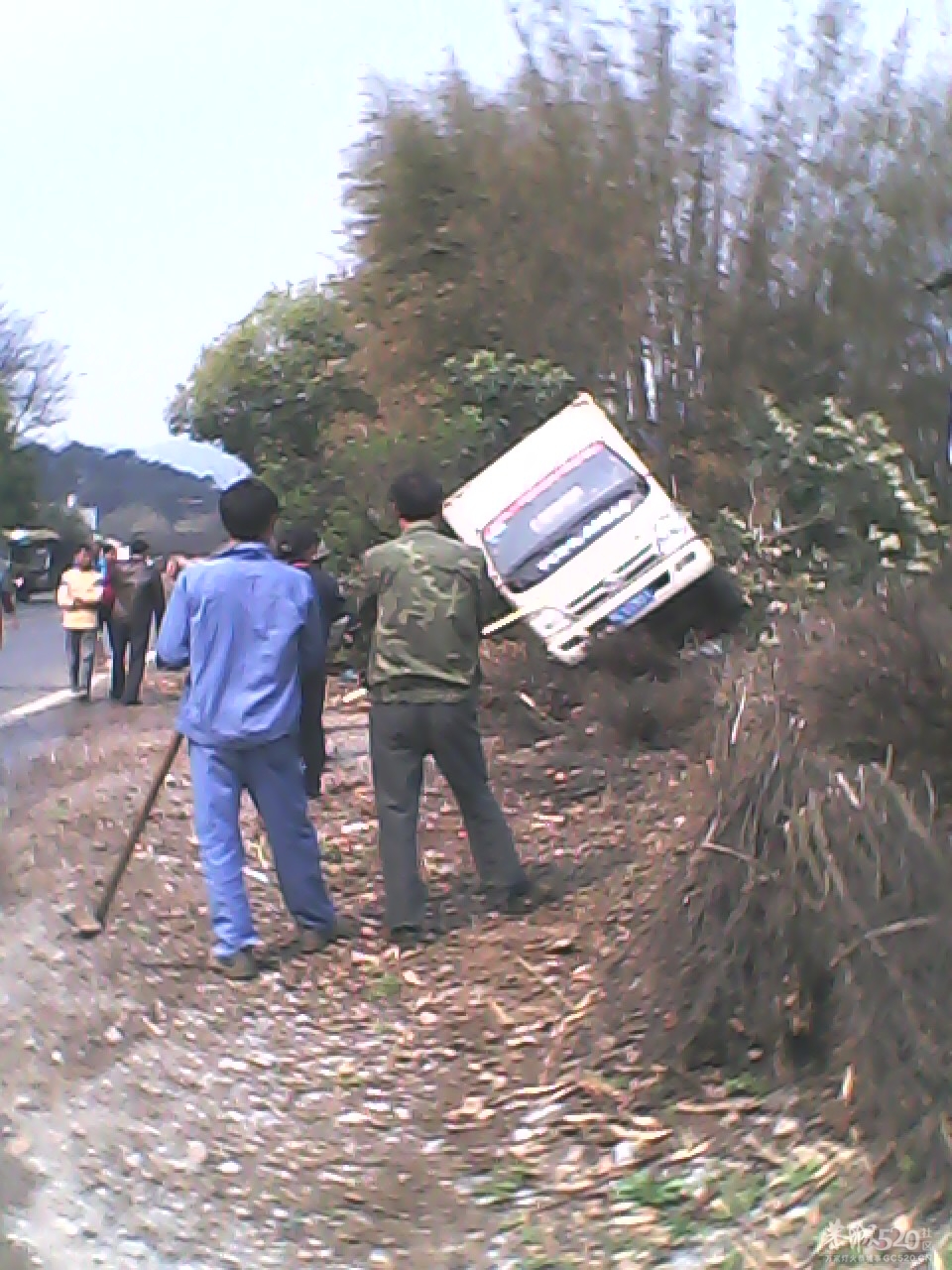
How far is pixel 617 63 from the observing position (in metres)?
17.8

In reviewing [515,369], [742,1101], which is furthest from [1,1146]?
[515,369]

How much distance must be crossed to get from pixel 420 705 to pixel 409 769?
259 mm

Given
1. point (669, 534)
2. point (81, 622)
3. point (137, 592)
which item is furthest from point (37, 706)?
point (669, 534)

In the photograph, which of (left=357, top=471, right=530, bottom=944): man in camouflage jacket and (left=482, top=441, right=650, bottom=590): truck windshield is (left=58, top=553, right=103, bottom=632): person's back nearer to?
(left=482, top=441, right=650, bottom=590): truck windshield

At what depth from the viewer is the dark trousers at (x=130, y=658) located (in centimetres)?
1688

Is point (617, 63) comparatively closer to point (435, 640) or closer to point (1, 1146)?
point (435, 640)

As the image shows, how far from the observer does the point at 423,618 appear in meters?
7.21

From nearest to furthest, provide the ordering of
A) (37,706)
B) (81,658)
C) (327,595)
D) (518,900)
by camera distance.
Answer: (518,900), (327,595), (37,706), (81,658)

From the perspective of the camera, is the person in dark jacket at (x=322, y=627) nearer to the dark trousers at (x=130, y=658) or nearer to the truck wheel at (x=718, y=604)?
the truck wheel at (x=718, y=604)

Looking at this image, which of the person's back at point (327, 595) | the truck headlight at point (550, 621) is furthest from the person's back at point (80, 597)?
the person's back at point (327, 595)

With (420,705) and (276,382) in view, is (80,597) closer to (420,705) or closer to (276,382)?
(276,382)

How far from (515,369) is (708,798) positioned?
35.2 feet

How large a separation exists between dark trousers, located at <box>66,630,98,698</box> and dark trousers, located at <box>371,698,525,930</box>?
11282 millimetres

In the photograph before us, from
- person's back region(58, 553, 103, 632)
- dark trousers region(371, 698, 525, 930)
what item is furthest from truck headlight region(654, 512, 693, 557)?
person's back region(58, 553, 103, 632)
